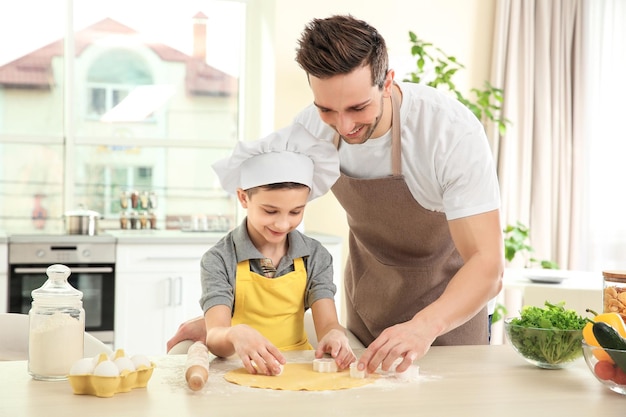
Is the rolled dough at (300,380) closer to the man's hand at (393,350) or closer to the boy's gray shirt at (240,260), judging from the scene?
the man's hand at (393,350)

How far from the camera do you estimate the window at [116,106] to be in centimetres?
501

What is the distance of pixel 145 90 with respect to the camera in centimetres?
526

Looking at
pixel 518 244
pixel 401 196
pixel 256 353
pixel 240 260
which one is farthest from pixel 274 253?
pixel 518 244

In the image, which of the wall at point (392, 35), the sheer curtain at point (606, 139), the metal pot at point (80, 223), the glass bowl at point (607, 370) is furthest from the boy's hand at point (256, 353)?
the sheer curtain at point (606, 139)

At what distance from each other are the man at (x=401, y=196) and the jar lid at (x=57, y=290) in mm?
561

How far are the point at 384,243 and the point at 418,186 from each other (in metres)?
0.24

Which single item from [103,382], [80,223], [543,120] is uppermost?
[543,120]

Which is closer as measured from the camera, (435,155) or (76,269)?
(435,155)

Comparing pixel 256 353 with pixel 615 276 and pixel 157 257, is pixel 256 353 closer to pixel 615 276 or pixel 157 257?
pixel 615 276

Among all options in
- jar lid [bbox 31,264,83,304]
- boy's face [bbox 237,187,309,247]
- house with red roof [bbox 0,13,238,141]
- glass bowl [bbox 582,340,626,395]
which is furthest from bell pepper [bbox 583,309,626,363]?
house with red roof [bbox 0,13,238,141]

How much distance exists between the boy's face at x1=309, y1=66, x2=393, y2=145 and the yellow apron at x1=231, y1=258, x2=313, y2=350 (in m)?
0.39

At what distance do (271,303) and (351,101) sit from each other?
532mm

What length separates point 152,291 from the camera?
4457 millimetres

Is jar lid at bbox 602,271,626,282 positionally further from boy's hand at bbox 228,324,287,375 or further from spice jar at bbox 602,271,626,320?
boy's hand at bbox 228,324,287,375
